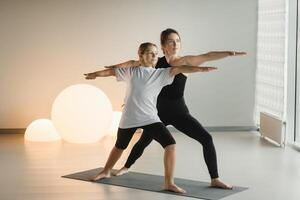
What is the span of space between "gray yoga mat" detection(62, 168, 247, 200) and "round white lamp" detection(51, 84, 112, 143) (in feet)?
4.59

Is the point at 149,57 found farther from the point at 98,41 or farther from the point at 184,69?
the point at 98,41

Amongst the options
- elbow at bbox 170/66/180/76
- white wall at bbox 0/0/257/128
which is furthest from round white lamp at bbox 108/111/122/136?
elbow at bbox 170/66/180/76

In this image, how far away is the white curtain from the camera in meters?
7.64

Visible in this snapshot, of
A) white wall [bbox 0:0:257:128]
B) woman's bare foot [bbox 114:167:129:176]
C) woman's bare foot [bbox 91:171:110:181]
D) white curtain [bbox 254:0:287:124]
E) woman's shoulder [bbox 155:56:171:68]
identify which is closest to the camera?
woman's shoulder [bbox 155:56:171:68]

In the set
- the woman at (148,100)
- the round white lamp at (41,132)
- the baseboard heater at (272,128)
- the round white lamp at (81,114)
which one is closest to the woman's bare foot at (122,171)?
the woman at (148,100)

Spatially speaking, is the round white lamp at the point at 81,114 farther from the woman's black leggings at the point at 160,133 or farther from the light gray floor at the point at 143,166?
the woman's black leggings at the point at 160,133

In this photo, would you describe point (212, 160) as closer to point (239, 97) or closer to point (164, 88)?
point (164, 88)

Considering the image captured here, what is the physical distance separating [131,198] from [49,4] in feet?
13.5

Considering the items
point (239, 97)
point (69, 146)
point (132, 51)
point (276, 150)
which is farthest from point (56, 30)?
point (276, 150)

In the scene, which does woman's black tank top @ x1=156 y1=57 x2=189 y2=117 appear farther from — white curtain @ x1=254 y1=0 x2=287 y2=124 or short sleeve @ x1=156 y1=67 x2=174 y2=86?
white curtain @ x1=254 y1=0 x2=287 y2=124

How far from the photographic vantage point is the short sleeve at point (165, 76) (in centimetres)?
500

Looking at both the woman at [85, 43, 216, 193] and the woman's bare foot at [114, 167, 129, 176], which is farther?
the woman's bare foot at [114, 167, 129, 176]

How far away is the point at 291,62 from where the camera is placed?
7.41m

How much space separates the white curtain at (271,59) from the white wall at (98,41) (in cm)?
15
